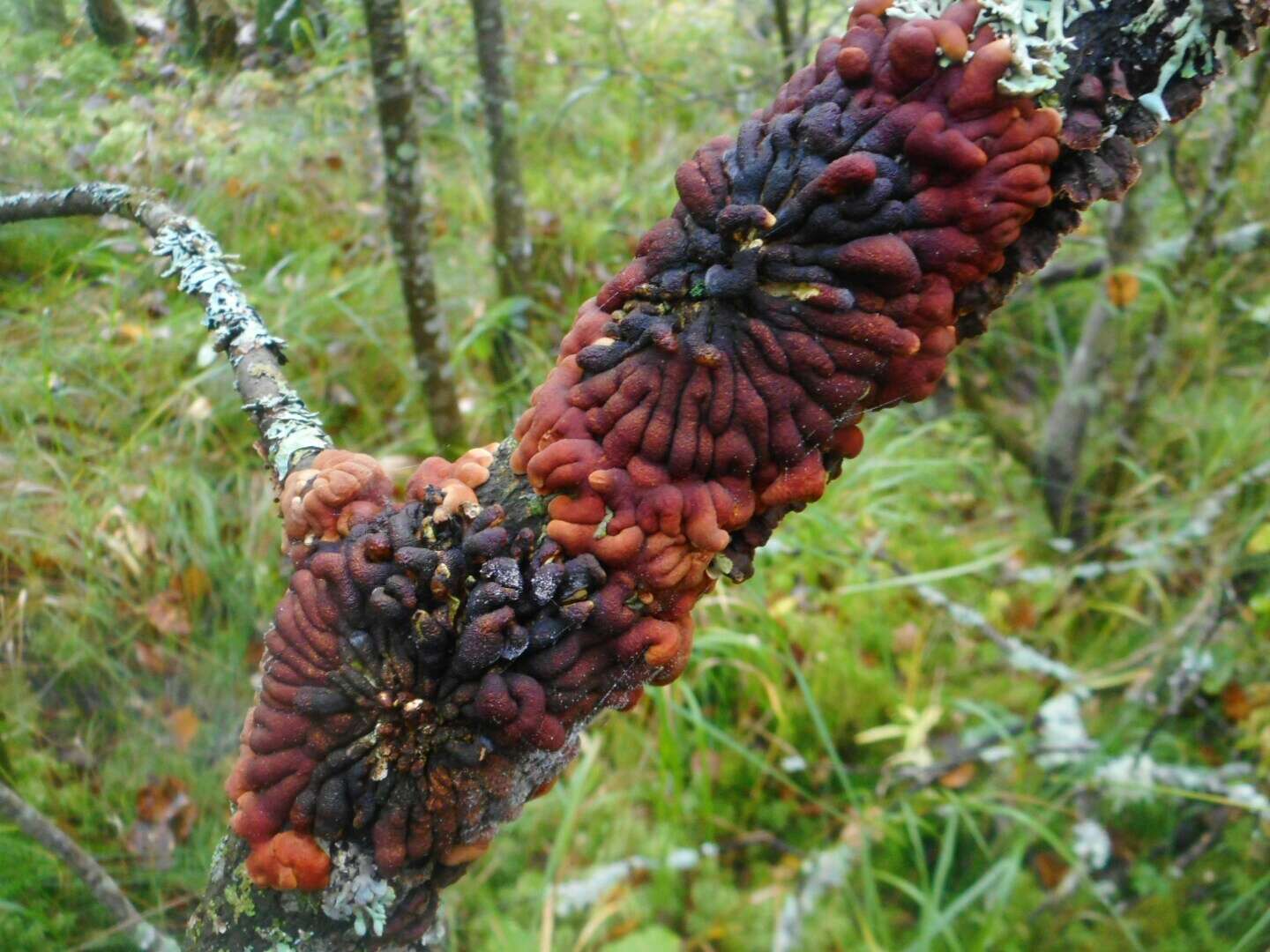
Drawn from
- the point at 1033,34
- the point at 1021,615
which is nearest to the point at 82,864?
the point at 1033,34

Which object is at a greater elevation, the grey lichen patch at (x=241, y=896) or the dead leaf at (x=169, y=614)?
the grey lichen patch at (x=241, y=896)

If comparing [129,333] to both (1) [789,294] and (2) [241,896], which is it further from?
(1) [789,294]

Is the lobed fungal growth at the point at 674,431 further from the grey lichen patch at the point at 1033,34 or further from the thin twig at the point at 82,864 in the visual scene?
the thin twig at the point at 82,864

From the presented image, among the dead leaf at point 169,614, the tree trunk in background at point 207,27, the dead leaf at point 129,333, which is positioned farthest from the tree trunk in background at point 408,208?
the dead leaf at point 169,614

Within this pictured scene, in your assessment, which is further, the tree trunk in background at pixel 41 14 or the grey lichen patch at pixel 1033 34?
the tree trunk in background at pixel 41 14

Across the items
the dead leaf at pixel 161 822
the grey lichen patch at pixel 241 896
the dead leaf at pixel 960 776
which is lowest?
the dead leaf at pixel 960 776

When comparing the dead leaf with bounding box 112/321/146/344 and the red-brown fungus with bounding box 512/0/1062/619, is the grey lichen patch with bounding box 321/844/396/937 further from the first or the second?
the dead leaf with bounding box 112/321/146/344

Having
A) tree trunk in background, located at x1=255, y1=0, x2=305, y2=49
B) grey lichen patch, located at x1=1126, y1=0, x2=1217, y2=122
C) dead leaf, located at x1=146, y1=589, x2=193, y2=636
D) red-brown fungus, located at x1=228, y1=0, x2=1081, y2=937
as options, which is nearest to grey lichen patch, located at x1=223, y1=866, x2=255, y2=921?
red-brown fungus, located at x1=228, y1=0, x2=1081, y2=937

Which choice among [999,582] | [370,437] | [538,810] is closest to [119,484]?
[370,437]
